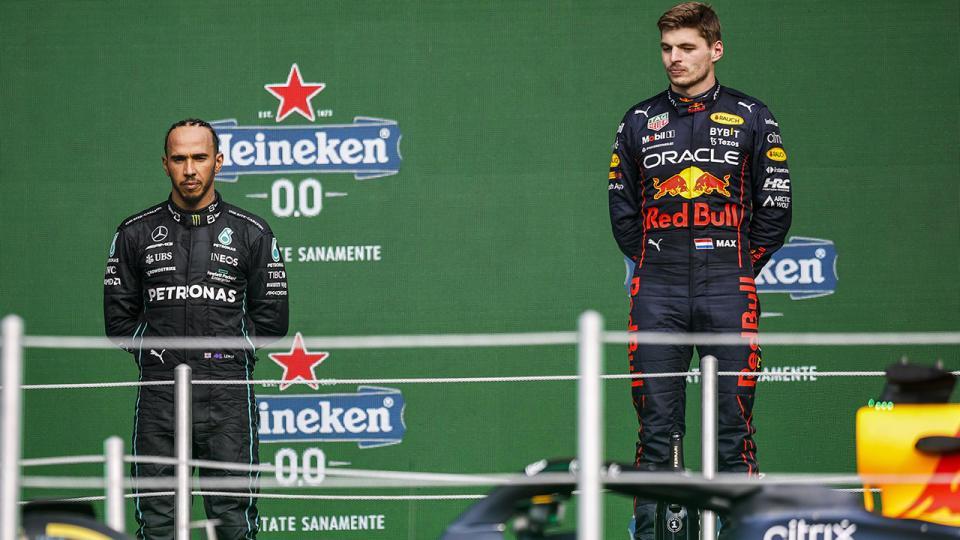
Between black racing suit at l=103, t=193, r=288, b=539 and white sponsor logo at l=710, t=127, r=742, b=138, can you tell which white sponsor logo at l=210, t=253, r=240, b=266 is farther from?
white sponsor logo at l=710, t=127, r=742, b=138

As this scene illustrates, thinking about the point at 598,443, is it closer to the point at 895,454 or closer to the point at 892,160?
the point at 895,454

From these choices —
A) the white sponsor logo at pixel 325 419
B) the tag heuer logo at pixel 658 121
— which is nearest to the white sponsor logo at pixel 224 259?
the white sponsor logo at pixel 325 419

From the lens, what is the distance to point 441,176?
16.6 ft

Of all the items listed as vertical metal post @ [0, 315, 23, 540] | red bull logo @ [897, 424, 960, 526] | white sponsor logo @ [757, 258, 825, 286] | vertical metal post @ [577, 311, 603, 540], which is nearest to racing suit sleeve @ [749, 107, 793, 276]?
white sponsor logo @ [757, 258, 825, 286]

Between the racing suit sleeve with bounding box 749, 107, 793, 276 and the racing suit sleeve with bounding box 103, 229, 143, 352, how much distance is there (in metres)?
2.09

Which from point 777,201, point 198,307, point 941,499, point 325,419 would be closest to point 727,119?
point 777,201

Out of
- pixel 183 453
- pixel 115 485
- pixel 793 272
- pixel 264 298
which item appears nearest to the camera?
pixel 115 485

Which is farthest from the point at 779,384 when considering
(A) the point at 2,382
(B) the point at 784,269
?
(A) the point at 2,382

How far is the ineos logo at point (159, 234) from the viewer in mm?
4188

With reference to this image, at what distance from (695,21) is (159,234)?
194cm

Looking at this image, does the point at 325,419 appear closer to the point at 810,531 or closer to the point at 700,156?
the point at 700,156

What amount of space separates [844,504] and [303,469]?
2890mm

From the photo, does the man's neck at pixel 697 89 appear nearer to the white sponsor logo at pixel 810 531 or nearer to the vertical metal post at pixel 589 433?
the vertical metal post at pixel 589 433

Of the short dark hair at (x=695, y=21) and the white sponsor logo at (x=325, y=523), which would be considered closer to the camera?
the short dark hair at (x=695, y=21)
